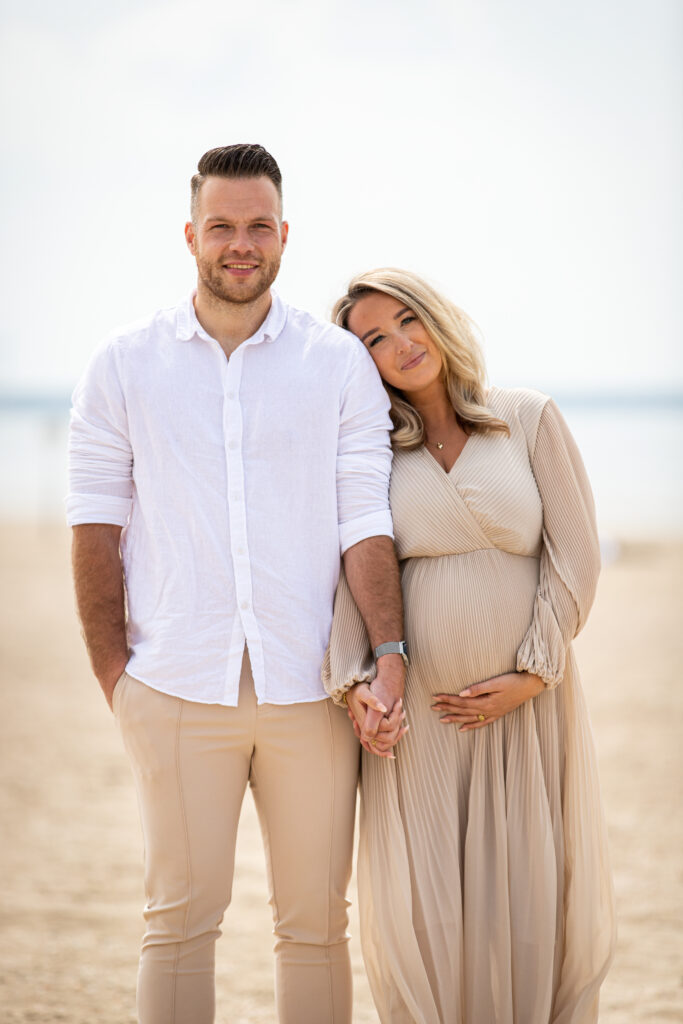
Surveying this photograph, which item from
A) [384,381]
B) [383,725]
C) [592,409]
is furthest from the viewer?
[592,409]

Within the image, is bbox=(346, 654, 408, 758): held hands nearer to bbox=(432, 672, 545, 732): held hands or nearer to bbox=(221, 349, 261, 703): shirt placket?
bbox=(432, 672, 545, 732): held hands

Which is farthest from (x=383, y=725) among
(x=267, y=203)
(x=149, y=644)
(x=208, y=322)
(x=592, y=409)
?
(x=592, y=409)

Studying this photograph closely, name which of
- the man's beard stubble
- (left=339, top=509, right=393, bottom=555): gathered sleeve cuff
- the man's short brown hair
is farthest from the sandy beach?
the man's short brown hair

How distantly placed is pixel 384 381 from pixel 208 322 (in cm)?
51

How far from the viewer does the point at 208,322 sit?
2.75 meters

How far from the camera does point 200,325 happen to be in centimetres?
273

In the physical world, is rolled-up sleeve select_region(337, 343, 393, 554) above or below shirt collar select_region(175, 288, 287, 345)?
below

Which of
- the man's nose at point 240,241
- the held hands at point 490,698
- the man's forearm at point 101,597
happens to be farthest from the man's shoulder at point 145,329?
the held hands at point 490,698

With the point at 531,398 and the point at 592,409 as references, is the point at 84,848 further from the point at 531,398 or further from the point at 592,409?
the point at 592,409

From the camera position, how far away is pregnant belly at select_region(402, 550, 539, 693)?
8.97 ft

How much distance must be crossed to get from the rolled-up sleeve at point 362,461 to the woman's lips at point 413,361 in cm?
10

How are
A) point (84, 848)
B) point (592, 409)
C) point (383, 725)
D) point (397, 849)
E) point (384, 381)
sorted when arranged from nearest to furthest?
1. point (383, 725)
2. point (397, 849)
3. point (384, 381)
4. point (84, 848)
5. point (592, 409)

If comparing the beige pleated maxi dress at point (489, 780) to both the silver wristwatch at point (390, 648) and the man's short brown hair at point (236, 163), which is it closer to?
the silver wristwatch at point (390, 648)

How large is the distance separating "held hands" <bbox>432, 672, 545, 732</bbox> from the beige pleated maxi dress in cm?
3
